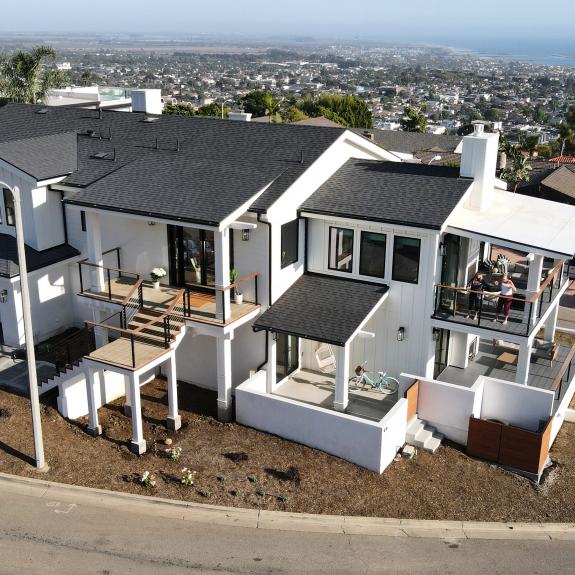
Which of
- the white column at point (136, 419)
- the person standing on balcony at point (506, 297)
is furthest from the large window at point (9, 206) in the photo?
the person standing on balcony at point (506, 297)

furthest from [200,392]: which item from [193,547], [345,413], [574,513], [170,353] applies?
[574,513]

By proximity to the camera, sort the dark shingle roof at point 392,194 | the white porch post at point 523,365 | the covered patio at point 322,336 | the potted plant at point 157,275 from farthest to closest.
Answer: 1. the potted plant at point 157,275
2. the white porch post at point 523,365
3. the dark shingle roof at point 392,194
4. the covered patio at point 322,336

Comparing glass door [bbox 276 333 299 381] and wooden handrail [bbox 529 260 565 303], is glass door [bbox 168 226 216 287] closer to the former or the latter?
glass door [bbox 276 333 299 381]

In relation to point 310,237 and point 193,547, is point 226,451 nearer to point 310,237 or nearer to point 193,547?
point 193,547

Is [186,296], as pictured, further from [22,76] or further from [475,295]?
[22,76]

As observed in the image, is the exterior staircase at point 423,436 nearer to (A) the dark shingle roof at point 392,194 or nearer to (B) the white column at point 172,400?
(A) the dark shingle roof at point 392,194

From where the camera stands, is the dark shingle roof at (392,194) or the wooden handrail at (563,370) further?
the wooden handrail at (563,370)

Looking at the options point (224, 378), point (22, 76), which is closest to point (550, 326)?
point (224, 378)
